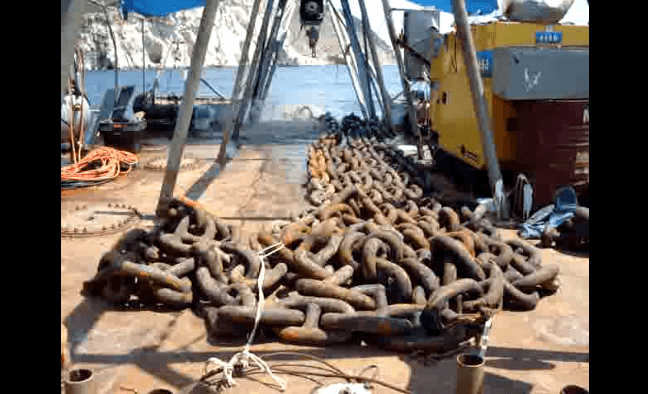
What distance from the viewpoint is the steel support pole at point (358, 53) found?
43.1ft

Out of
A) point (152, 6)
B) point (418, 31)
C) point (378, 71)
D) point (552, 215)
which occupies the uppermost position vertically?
point (152, 6)

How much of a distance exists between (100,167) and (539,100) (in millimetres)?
5692

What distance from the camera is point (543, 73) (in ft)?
18.0

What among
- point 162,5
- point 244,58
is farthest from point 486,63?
point 162,5

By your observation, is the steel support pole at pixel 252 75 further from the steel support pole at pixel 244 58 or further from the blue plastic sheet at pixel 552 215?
the blue plastic sheet at pixel 552 215

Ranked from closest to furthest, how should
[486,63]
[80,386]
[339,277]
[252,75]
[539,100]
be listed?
[80,386] < [339,277] < [539,100] < [486,63] < [252,75]

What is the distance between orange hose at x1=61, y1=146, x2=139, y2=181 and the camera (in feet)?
24.5

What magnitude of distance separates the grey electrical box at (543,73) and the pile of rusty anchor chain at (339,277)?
1.60m

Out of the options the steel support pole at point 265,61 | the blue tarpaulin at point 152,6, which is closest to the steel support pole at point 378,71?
the steel support pole at point 265,61

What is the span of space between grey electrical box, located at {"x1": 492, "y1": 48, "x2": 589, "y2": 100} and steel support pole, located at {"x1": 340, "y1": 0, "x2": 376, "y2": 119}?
795 centimetres

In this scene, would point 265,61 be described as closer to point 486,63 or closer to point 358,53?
point 358,53
